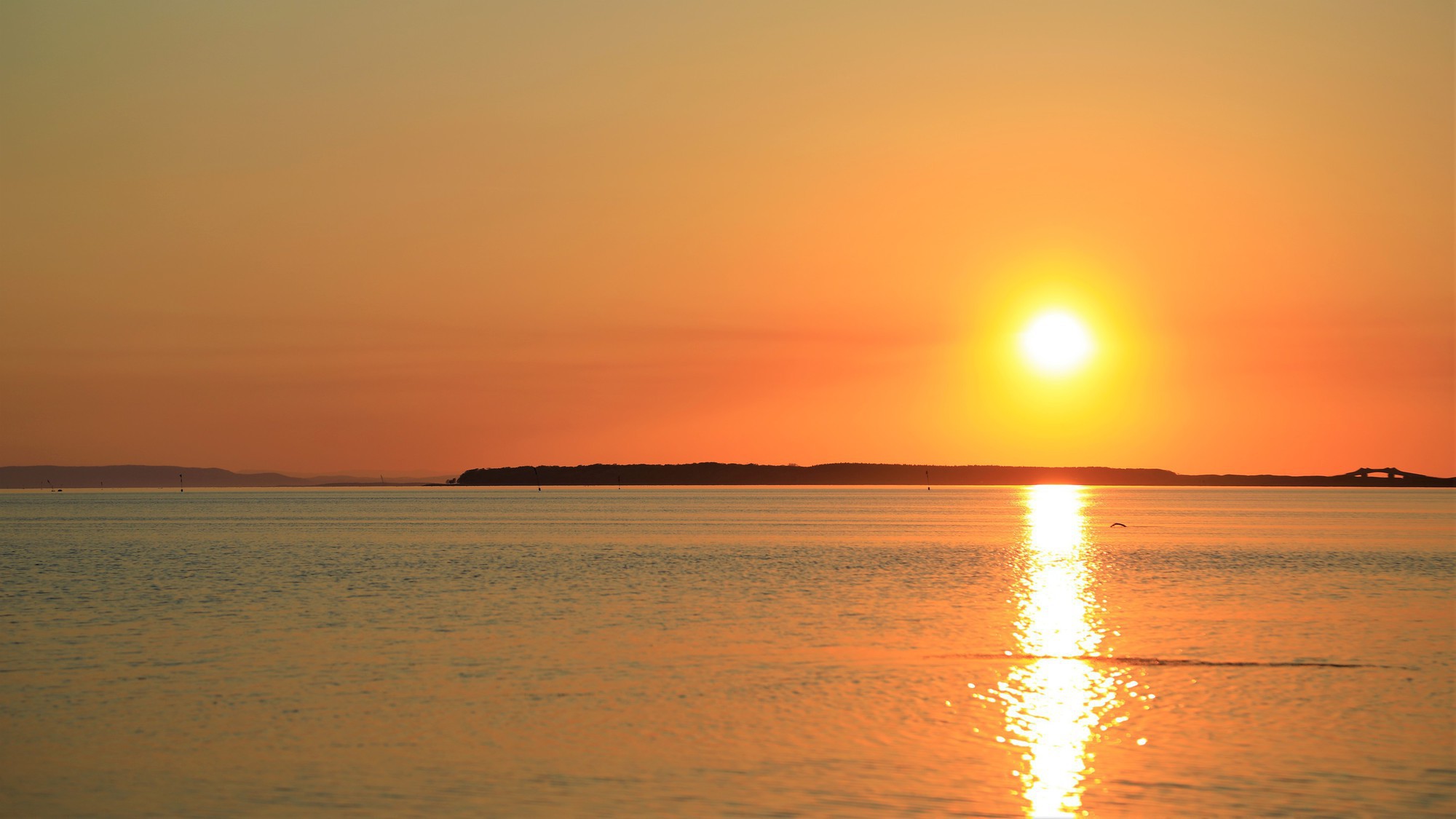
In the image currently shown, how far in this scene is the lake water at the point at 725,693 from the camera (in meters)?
19.9

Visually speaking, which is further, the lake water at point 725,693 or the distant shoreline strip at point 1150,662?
the distant shoreline strip at point 1150,662

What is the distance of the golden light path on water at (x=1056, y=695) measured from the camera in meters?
20.1

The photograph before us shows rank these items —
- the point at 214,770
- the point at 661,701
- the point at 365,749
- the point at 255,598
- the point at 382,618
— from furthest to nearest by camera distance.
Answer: the point at 255,598 → the point at 382,618 → the point at 661,701 → the point at 365,749 → the point at 214,770

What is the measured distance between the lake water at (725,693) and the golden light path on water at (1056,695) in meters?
0.12

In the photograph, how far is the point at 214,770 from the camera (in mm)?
21312

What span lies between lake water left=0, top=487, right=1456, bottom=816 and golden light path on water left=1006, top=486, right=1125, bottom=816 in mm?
116

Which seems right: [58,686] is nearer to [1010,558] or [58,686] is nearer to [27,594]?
[27,594]

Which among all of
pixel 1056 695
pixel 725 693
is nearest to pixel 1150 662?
pixel 1056 695

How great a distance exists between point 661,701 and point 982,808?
10.2m

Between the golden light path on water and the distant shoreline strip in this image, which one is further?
the distant shoreline strip

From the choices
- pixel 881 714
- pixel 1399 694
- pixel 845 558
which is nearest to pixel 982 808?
pixel 881 714

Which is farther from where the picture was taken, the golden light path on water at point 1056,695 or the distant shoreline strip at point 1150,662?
the distant shoreline strip at point 1150,662

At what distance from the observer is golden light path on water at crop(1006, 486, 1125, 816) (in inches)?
790

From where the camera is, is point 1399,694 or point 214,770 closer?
point 214,770
